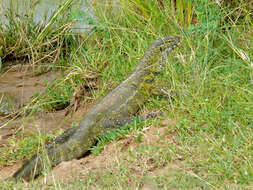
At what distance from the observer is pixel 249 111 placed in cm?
488

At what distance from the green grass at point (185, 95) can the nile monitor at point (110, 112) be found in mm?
193

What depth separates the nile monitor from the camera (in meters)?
5.45

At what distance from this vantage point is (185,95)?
218 inches

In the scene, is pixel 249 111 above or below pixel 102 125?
above

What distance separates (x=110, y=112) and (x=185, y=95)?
1.17 meters

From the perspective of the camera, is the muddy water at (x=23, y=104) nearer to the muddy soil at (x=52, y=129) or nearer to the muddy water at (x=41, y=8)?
the muddy soil at (x=52, y=129)

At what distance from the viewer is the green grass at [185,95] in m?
4.20

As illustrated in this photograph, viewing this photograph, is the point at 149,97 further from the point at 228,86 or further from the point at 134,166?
the point at 134,166

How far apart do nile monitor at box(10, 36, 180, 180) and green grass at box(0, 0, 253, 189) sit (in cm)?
19

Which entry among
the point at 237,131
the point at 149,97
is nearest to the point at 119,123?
the point at 149,97

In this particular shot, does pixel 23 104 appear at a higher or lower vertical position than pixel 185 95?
lower

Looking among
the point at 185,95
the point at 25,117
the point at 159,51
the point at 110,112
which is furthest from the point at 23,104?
the point at 185,95

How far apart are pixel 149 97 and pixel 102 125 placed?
892 millimetres

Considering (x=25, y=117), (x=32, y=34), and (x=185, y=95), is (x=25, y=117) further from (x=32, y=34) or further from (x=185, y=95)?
(x=185, y=95)
